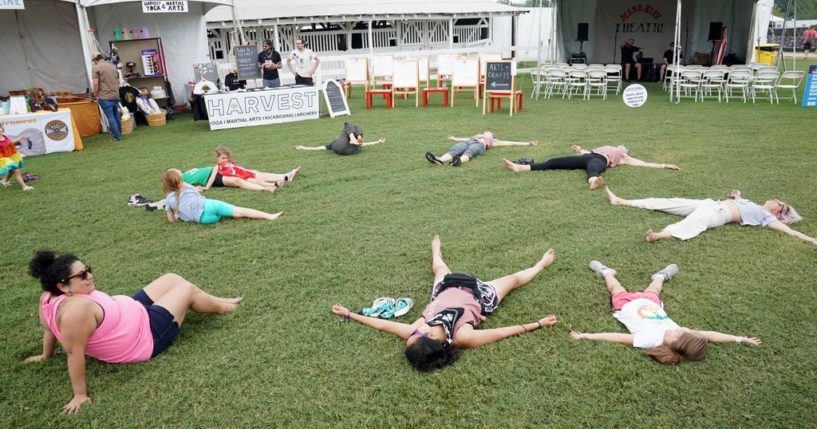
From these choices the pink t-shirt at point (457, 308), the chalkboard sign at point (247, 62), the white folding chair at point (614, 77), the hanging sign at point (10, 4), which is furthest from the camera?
the white folding chair at point (614, 77)

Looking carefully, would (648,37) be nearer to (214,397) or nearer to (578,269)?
(578,269)

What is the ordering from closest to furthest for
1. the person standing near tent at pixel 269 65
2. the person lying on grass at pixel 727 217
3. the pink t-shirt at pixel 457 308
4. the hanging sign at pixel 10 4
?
1. the pink t-shirt at pixel 457 308
2. the person lying on grass at pixel 727 217
3. the hanging sign at pixel 10 4
4. the person standing near tent at pixel 269 65

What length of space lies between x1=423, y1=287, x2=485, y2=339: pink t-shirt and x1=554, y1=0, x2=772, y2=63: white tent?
17.0 metres

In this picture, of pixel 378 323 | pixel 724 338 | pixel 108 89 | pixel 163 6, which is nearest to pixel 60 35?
pixel 163 6

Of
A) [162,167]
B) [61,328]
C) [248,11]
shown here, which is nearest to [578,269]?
[61,328]

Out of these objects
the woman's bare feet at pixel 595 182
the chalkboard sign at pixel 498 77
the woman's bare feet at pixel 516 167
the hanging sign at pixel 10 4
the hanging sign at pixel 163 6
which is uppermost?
the hanging sign at pixel 163 6

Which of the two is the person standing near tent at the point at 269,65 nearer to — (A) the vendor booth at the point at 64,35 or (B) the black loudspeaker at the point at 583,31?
(A) the vendor booth at the point at 64,35

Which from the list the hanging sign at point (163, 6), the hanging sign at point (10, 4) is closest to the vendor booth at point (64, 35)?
the hanging sign at point (163, 6)

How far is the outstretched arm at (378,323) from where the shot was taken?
3.53 metres

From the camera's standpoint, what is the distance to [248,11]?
20.3m

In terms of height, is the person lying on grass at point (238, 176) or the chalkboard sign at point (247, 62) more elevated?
A: the chalkboard sign at point (247, 62)

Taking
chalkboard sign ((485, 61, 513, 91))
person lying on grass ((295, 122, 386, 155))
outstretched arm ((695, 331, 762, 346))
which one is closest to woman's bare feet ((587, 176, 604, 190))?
outstretched arm ((695, 331, 762, 346))

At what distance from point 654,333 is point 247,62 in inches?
494

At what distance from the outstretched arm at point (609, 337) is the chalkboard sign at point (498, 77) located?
980 cm
